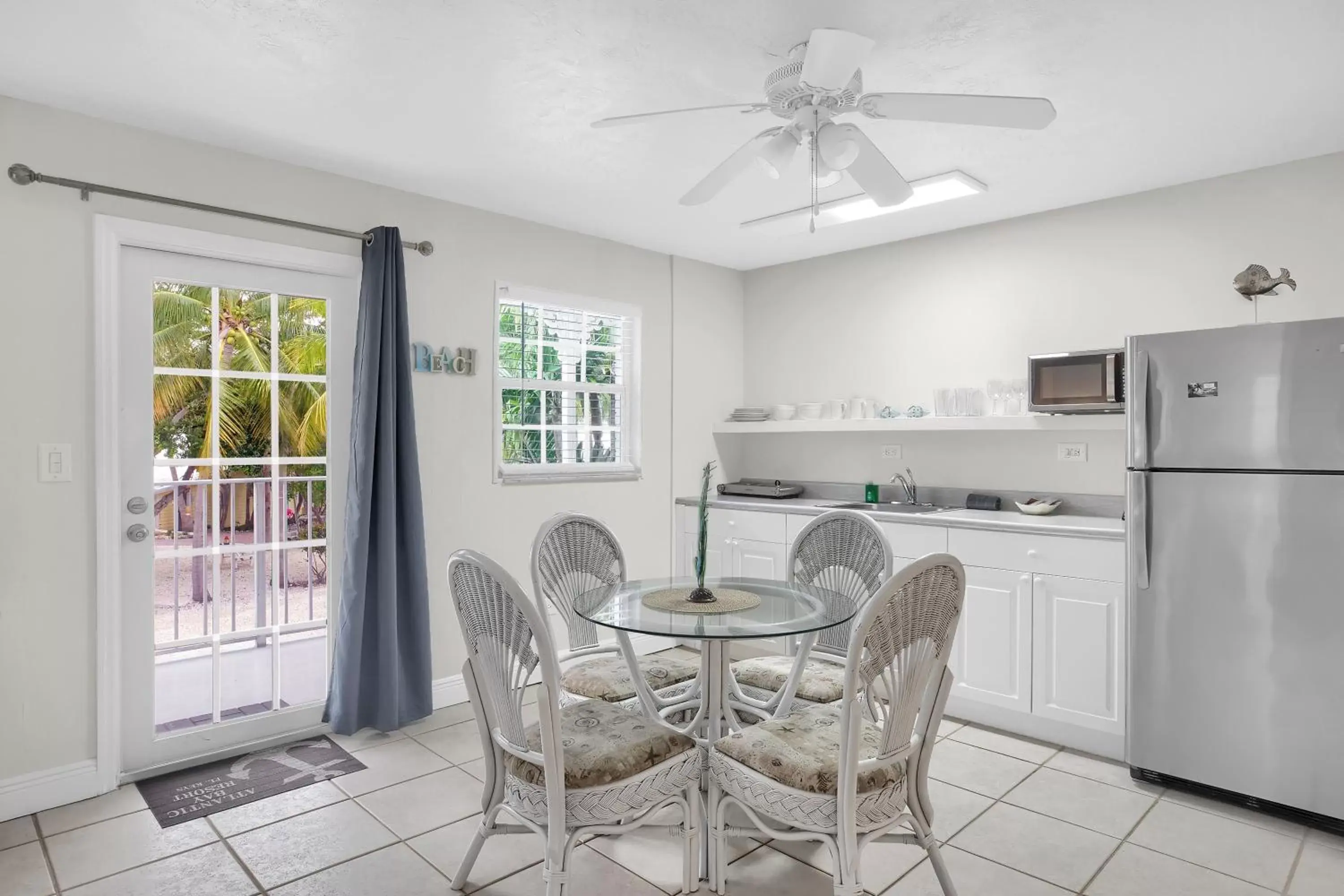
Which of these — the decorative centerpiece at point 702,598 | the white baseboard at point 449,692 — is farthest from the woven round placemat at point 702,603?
the white baseboard at point 449,692

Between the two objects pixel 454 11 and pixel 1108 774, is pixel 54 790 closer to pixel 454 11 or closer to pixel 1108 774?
pixel 454 11

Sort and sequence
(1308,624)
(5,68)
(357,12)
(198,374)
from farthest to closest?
(198,374)
(1308,624)
(5,68)
(357,12)

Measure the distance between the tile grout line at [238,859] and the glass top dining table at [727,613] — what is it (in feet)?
3.90

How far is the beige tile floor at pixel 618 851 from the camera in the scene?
2.29 meters

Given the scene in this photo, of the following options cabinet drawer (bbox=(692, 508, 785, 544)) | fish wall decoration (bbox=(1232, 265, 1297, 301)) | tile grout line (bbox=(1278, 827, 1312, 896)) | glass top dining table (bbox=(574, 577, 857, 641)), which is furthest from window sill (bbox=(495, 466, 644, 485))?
tile grout line (bbox=(1278, 827, 1312, 896))

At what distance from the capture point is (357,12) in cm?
214

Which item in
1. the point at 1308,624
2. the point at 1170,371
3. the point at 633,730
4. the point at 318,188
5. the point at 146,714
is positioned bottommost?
the point at 146,714

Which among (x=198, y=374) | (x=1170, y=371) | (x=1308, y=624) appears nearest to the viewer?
(x=1308, y=624)

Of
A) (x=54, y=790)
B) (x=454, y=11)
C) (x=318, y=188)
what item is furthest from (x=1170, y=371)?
(x=54, y=790)

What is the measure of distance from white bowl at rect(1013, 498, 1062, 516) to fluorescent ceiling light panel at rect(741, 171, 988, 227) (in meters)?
1.50

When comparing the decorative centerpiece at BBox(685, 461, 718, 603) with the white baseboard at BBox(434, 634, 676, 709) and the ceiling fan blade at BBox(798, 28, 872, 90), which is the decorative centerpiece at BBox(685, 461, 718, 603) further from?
the white baseboard at BBox(434, 634, 676, 709)

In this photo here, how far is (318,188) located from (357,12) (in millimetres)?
1439

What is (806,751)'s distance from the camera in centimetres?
206

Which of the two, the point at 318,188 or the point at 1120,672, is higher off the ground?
the point at 318,188
